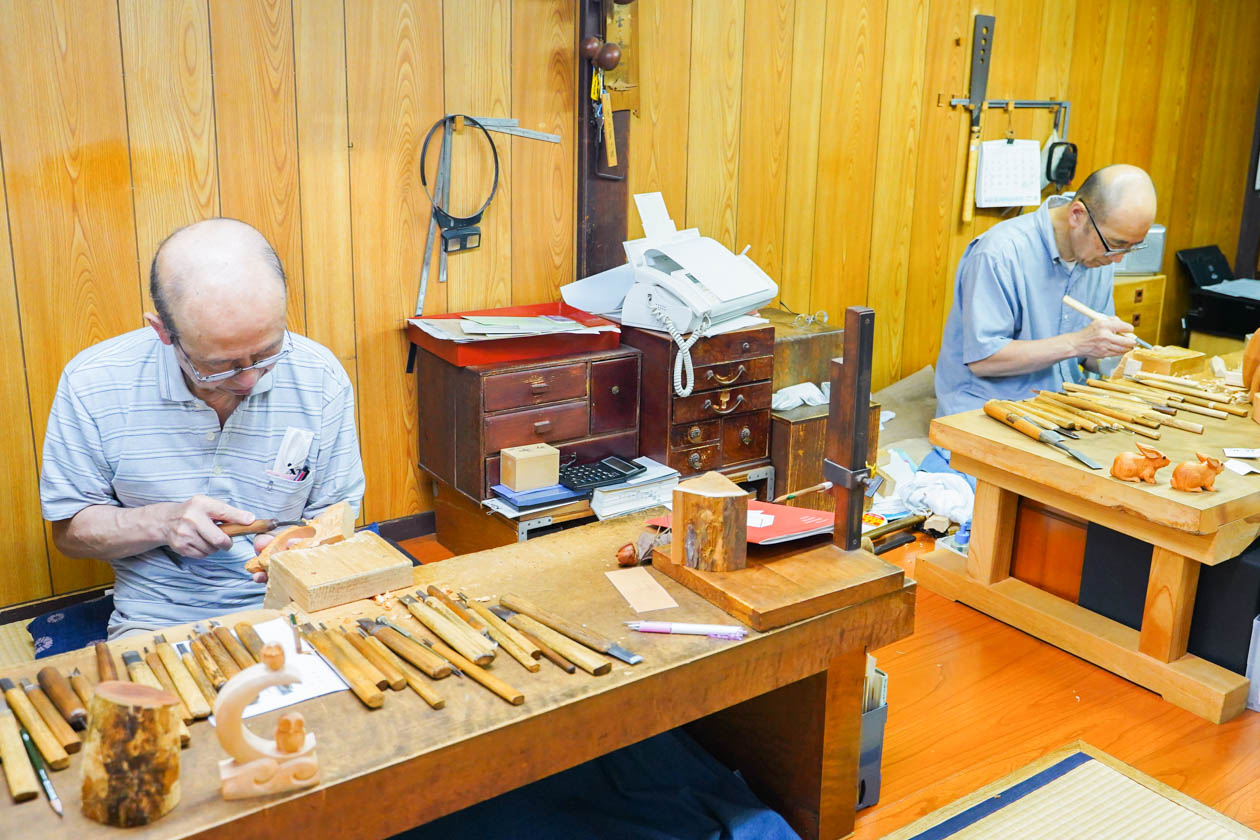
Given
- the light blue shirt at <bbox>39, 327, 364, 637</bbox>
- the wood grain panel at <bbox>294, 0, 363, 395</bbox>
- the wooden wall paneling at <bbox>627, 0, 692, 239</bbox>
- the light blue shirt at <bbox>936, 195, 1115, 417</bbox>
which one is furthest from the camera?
the wooden wall paneling at <bbox>627, 0, 692, 239</bbox>

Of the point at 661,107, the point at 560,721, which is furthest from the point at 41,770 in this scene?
the point at 661,107

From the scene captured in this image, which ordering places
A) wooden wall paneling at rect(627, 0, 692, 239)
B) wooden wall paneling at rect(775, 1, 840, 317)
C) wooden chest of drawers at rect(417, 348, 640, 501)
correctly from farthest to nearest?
wooden wall paneling at rect(775, 1, 840, 317) → wooden wall paneling at rect(627, 0, 692, 239) → wooden chest of drawers at rect(417, 348, 640, 501)

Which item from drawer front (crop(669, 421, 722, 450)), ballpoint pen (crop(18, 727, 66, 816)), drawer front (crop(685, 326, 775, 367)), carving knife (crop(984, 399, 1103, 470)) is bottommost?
drawer front (crop(669, 421, 722, 450))

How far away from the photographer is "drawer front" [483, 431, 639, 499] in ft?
11.4

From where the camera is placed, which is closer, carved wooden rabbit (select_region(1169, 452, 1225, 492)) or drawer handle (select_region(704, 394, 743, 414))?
carved wooden rabbit (select_region(1169, 452, 1225, 492))

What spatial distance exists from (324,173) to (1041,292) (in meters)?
2.49

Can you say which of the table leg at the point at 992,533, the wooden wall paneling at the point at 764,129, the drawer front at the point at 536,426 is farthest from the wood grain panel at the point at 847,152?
the table leg at the point at 992,533

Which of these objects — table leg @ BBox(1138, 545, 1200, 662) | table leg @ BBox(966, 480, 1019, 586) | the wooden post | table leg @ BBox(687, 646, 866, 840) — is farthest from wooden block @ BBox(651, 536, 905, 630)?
table leg @ BBox(966, 480, 1019, 586)

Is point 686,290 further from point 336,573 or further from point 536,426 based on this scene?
point 336,573

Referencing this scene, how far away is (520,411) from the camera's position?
346cm

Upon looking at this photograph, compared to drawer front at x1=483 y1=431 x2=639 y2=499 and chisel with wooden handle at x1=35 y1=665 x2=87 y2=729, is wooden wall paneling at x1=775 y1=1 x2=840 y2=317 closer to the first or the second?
drawer front at x1=483 y1=431 x2=639 y2=499

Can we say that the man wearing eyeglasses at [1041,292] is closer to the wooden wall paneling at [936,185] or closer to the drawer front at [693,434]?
the drawer front at [693,434]

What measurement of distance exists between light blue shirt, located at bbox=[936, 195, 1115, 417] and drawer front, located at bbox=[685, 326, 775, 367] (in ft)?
2.30

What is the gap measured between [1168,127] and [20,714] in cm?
633
